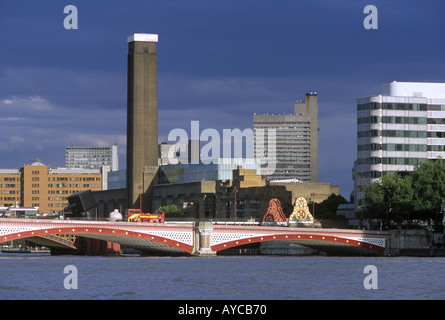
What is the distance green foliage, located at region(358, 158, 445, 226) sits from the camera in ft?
579

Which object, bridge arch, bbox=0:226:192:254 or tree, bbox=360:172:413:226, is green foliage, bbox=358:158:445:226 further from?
bridge arch, bbox=0:226:192:254

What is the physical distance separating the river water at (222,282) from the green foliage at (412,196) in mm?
45482

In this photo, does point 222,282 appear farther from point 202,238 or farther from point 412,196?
point 412,196

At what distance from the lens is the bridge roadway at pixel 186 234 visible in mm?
148750

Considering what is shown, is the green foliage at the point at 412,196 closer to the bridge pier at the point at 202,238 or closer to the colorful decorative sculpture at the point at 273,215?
the colorful decorative sculpture at the point at 273,215

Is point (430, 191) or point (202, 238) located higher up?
point (430, 191)

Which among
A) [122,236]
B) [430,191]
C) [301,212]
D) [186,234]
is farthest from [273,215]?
[122,236]

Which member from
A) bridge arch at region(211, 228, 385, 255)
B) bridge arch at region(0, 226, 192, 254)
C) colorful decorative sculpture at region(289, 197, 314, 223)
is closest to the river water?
bridge arch at region(0, 226, 192, 254)

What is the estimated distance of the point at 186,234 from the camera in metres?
161

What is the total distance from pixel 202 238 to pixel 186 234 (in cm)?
246

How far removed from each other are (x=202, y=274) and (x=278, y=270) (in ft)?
39.6

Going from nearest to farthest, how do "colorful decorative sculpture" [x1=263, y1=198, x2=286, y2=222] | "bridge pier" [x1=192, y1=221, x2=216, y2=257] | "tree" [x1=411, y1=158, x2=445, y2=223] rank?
"bridge pier" [x1=192, y1=221, x2=216, y2=257] → "tree" [x1=411, y1=158, x2=445, y2=223] → "colorful decorative sculpture" [x1=263, y1=198, x2=286, y2=222]

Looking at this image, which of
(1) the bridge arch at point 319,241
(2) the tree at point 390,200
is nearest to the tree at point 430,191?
(2) the tree at point 390,200
